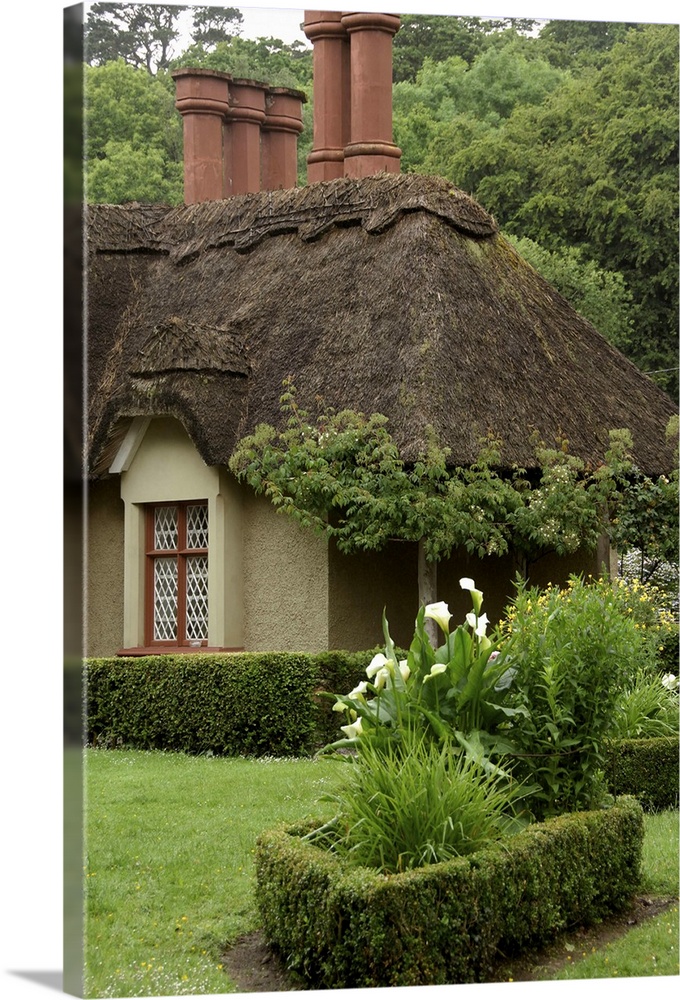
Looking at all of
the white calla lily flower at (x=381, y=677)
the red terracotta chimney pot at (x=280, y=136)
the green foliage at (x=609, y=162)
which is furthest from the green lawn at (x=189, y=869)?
the red terracotta chimney pot at (x=280, y=136)

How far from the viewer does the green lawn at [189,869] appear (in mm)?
5121

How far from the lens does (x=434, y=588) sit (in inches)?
352

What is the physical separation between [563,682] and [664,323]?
4.90 metres

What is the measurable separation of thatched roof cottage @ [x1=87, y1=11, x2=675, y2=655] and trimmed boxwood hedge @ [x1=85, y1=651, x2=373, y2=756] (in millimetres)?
388

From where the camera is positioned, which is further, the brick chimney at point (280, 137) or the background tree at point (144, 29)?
the brick chimney at point (280, 137)

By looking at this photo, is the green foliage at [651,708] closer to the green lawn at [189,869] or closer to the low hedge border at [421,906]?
the green lawn at [189,869]

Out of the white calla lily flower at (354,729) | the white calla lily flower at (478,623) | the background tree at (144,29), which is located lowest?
the white calla lily flower at (354,729)

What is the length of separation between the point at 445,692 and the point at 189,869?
1580 millimetres

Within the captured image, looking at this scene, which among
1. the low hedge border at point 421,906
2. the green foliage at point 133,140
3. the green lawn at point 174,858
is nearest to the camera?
the low hedge border at point 421,906

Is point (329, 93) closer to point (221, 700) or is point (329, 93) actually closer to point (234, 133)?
point (234, 133)

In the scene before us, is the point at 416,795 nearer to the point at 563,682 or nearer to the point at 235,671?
the point at 563,682

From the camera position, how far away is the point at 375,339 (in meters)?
11.0

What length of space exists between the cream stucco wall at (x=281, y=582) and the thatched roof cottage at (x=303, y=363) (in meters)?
0.02

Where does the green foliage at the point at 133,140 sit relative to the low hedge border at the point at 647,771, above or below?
above
